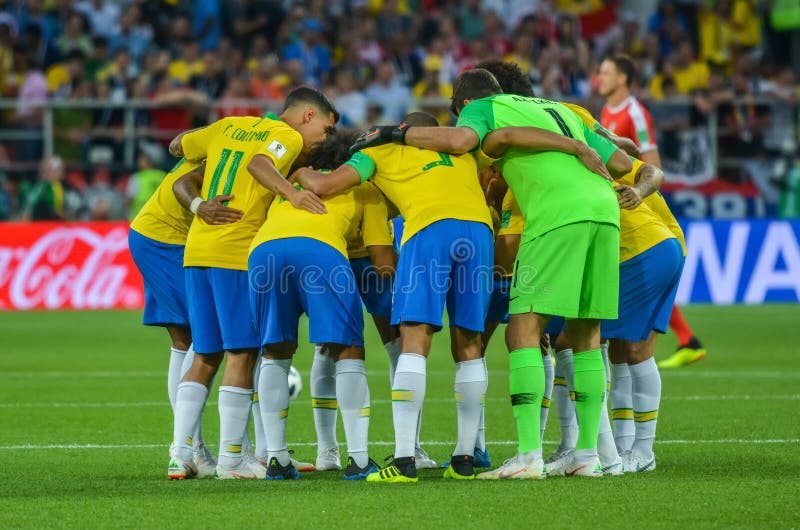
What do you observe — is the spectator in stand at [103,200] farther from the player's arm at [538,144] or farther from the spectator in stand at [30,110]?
the player's arm at [538,144]

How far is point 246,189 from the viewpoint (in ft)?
24.3

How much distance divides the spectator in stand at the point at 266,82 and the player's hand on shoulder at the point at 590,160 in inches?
570

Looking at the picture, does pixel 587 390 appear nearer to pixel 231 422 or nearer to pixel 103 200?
pixel 231 422

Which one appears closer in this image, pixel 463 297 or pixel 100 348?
pixel 463 297

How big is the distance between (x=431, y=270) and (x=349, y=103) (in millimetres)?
14523

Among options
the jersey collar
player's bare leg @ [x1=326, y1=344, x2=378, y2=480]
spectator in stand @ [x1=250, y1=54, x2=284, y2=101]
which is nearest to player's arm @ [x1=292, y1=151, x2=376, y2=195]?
player's bare leg @ [x1=326, y1=344, x2=378, y2=480]

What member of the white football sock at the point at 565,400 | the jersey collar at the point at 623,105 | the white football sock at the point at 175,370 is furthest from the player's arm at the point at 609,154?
the jersey collar at the point at 623,105

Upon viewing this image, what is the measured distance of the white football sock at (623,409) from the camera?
7.42 m

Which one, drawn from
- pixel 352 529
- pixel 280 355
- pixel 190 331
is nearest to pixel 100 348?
pixel 190 331

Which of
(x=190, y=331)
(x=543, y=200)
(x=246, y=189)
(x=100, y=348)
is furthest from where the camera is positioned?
(x=100, y=348)

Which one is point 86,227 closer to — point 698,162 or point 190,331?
point 698,162

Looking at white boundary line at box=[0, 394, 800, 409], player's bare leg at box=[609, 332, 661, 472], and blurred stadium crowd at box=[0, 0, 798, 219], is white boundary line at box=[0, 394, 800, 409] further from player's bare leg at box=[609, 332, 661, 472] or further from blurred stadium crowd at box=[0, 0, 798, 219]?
blurred stadium crowd at box=[0, 0, 798, 219]

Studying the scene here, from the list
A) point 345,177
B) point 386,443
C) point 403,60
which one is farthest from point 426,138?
point 403,60

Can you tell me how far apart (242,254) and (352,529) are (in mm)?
2261
